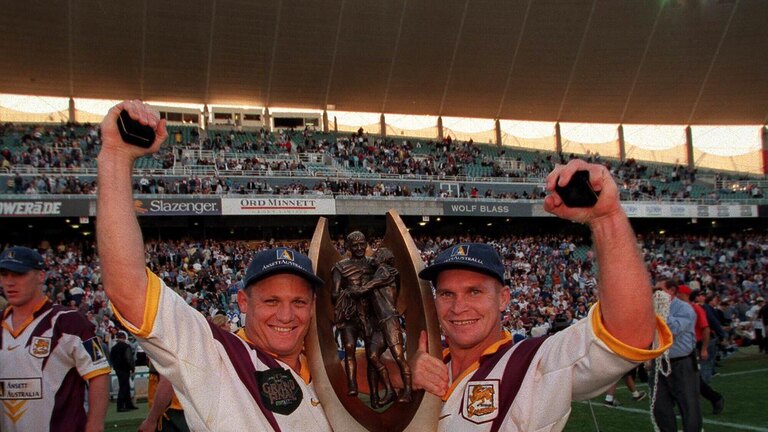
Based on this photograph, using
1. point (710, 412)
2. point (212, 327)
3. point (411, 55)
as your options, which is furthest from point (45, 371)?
point (411, 55)

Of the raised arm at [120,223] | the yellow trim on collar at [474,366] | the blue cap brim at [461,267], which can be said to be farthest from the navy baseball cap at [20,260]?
the yellow trim on collar at [474,366]

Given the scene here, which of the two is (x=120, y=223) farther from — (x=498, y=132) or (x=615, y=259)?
(x=498, y=132)

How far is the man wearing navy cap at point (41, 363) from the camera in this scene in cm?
381

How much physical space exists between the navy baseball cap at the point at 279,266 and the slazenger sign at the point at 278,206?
A: 24521mm

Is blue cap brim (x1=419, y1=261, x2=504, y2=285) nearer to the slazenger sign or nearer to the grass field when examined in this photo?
the grass field

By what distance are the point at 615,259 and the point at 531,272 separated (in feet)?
82.3

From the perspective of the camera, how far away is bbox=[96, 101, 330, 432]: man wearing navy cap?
2.31 metres

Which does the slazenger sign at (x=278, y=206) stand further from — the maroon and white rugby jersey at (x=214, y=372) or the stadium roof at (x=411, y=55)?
the maroon and white rugby jersey at (x=214, y=372)

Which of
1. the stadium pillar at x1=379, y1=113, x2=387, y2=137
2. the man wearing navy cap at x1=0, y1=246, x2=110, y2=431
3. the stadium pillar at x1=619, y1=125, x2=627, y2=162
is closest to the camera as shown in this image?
the man wearing navy cap at x1=0, y1=246, x2=110, y2=431

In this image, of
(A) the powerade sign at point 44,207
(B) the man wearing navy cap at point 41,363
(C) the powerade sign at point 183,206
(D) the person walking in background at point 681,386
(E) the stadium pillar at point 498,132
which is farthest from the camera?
(E) the stadium pillar at point 498,132

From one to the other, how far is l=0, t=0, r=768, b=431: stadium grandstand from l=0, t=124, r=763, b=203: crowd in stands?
0.14 meters

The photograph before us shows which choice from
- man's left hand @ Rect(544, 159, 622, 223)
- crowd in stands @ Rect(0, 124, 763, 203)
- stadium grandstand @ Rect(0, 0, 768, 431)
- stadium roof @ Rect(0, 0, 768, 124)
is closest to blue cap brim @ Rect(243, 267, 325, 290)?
man's left hand @ Rect(544, 159, 622, 223)

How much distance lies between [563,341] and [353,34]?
113 feet

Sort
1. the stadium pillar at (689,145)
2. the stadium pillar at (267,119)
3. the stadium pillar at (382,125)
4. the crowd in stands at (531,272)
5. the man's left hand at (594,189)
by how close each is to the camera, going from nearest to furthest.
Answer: the man's left hand at (594,189)
the crowd in stands at (531,272)
the stadium pillar at (267,119)
the stadium pillar at (382,125)
the stadium pillar at (689,145)
